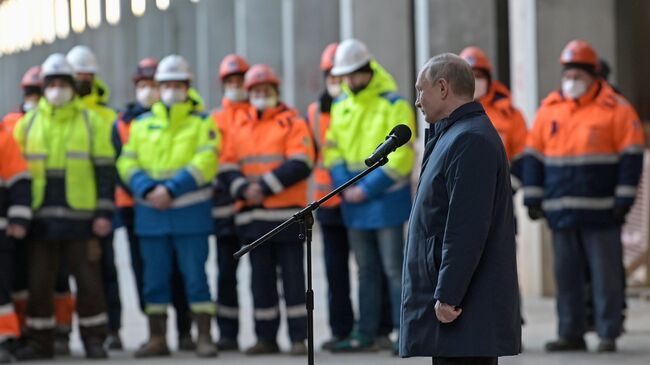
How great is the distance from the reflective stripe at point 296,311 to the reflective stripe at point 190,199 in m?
0.96

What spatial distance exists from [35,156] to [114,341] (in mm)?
1602

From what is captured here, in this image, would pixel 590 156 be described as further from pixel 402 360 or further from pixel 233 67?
pixel 233 67

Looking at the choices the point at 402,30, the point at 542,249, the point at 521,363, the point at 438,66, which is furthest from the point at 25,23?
the point at 438,66

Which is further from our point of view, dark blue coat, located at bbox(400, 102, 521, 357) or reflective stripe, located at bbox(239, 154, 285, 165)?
reflective stripe, located at bbox(239, 154, 285, 165)

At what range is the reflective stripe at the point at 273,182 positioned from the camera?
11398 millimetres

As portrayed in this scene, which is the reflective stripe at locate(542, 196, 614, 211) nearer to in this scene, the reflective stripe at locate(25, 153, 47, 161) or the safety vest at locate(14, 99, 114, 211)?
the safety vest at locate(14, 99, 114, 211)

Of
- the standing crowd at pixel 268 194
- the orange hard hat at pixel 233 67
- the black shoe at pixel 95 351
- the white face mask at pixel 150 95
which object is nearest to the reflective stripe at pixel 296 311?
the standing crowd at pixel 268 194

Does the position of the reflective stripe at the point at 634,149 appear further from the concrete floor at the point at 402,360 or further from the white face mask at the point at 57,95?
the white face mask at the point at 57,95

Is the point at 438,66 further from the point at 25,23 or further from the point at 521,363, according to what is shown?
the point at 25,23

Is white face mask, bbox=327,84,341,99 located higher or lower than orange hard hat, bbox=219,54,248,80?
lower

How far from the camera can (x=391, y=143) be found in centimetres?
679

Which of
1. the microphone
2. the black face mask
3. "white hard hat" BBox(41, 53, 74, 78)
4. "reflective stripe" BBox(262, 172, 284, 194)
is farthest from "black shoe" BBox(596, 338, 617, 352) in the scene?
the microphone

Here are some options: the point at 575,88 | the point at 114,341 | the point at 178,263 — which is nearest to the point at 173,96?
the point at 178,263

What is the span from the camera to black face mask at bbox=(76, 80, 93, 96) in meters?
12.6
